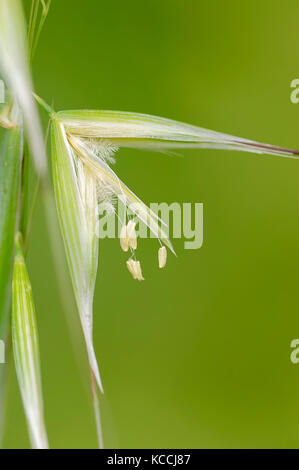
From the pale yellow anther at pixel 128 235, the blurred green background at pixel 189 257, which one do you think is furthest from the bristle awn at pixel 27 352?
the blurred green background at pixel 189 257

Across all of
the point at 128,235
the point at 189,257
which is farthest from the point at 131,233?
the point at 189,257

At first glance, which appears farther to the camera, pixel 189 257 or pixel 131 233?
pixel 189 257

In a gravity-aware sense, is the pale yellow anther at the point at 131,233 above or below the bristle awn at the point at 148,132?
below

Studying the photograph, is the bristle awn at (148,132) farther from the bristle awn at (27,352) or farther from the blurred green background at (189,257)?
the blurred green background at (189,257)

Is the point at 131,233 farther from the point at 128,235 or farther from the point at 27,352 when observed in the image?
the point at 27,352
